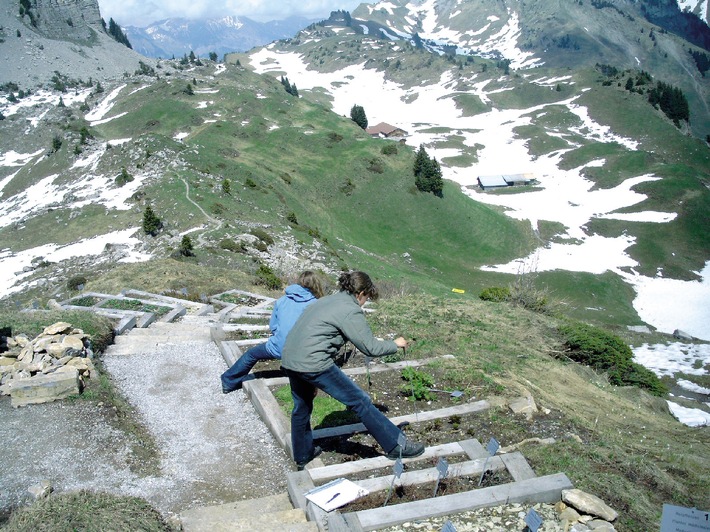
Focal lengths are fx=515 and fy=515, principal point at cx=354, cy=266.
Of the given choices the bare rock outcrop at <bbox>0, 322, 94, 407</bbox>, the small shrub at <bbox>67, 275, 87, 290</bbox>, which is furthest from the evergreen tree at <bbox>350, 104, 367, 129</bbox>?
the bare rock outcrop at <bbox>0, 322, 94, 407</bbox>

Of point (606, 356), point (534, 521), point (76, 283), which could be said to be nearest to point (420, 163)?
point (76, 283)

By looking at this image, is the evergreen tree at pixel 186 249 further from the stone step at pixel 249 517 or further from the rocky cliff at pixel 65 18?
the rocky cliff at pixel 65 18

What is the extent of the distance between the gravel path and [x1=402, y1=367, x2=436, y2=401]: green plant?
2.77m

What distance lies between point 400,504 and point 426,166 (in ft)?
228

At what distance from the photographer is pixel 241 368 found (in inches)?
381

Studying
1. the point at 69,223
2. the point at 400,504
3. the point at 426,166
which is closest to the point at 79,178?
the point at 69,223

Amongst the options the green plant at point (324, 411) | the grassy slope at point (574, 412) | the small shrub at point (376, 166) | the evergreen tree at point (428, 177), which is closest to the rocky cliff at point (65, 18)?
the small shrub at point (376, 166)

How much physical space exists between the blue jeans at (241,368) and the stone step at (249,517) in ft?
10.4

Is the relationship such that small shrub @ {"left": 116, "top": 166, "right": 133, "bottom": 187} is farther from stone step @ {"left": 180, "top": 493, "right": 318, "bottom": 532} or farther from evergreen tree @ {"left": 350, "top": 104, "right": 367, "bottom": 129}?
evergreen tree @ {"left": 350, "top": 104, "right": 367, "bottom": 129}

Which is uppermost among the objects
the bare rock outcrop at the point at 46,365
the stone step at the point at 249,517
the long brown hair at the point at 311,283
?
the long brown hair at the point at 311,283

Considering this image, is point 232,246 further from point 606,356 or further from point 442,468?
point 442,468

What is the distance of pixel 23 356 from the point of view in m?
10.2

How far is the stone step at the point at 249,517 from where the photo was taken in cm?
567

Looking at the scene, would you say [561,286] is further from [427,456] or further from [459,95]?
[459,95]
